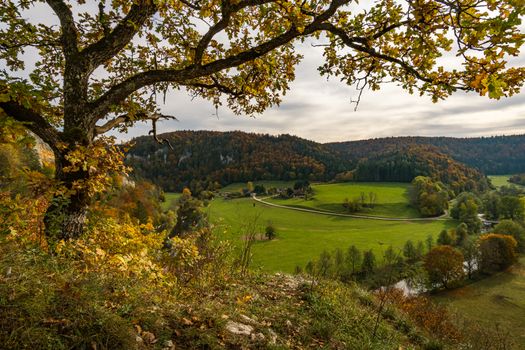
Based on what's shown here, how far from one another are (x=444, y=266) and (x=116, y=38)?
60494mm

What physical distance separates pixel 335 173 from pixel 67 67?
164 metres

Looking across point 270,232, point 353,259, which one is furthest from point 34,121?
point 270,232

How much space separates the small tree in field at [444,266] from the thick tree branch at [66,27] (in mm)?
60218

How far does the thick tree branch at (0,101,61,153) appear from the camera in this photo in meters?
4.50

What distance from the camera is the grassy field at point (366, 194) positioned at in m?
102

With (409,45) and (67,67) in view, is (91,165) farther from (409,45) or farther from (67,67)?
(409,45)

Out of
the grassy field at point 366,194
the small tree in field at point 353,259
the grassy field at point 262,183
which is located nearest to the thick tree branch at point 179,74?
the small tree in field at point 353,259

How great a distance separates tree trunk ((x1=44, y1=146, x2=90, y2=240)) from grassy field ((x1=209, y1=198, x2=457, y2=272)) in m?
49.2

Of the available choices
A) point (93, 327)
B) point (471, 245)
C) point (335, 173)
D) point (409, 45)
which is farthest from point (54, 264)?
point (335, 173)

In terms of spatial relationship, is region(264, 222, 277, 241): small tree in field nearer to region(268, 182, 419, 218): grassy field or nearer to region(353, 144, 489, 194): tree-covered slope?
region(268, 182, 419, 218): grassy field

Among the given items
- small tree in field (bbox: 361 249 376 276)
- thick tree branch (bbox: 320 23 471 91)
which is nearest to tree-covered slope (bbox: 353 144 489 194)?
small tree in field (bbox: 361 249 376 276)

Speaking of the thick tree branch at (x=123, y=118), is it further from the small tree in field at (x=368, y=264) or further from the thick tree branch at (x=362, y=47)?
the small tree in field at (x=368, y=264)

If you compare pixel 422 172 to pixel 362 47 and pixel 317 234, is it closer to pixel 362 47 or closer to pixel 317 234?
pixel 317 234

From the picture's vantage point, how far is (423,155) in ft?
534
